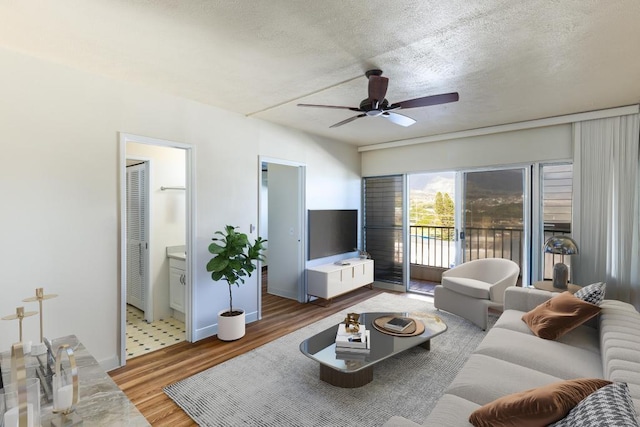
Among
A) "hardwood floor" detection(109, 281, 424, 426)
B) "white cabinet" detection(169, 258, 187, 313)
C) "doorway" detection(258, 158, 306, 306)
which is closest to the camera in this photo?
"hardwood floor" detection(109, 281, 424, 426)

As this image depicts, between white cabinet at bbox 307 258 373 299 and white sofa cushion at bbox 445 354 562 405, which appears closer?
white sofa cushion at bbox 445 354 562 405

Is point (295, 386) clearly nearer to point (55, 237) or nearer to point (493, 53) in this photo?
point (55, 237)

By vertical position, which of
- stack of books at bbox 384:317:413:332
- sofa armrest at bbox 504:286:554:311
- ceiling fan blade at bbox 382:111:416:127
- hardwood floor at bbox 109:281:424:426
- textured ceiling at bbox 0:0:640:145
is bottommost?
hardwood floor at bbox 109:281:424:426

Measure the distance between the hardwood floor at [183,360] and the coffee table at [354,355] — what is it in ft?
3.09

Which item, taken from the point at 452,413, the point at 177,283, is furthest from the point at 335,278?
the point at 452,413

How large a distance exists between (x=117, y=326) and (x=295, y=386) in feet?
5.74

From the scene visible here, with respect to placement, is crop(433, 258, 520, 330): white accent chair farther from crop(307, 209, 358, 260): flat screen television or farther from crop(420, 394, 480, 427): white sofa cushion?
crop(420, 394, 480, 427): white sofa cushion

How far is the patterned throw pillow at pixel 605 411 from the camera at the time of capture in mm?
1041

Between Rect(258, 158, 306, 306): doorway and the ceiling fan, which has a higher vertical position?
the ceiling fan

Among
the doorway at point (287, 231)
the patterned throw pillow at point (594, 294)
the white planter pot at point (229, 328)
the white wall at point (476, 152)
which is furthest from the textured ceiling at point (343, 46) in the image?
the white planter pot at point (229, 328)

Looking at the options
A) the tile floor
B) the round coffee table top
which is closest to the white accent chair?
the round coffee table top

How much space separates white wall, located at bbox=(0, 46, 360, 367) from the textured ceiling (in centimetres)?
21

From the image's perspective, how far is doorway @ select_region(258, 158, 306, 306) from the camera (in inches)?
193

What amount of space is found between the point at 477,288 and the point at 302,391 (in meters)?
2.50
